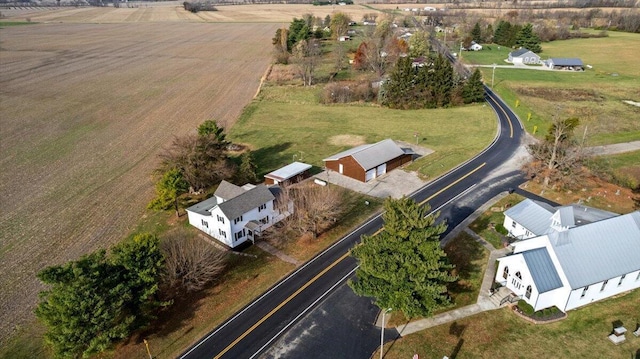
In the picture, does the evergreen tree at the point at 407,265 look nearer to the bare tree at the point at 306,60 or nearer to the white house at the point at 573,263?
the white house at the point at 573,263

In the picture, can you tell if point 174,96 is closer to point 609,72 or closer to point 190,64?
point 190,64

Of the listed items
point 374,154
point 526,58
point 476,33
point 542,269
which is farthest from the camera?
point 476,33

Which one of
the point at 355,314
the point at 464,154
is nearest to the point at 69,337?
the point at 355,314

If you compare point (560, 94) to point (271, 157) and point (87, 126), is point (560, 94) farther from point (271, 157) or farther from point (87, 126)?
point (87, 126)

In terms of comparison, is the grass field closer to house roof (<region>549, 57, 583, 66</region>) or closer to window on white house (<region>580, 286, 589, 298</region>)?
house roof (<region>549, 57, 583, 66</region>)

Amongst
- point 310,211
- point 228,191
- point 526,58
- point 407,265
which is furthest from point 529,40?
point 407,265

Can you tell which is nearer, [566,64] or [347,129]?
[347,129]

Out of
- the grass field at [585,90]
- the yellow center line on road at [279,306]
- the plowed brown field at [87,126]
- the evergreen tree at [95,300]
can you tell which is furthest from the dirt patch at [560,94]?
the evergreen tree at [95,300]
